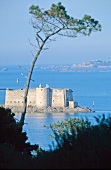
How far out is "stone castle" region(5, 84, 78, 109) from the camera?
42.9 metres

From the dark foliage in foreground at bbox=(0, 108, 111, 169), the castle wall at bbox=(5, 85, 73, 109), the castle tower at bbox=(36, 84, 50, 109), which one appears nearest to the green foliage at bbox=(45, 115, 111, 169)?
the dark foliage in foreground at bbox=(0, 108, 111, 169)

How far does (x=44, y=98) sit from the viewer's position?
4400 centimetres

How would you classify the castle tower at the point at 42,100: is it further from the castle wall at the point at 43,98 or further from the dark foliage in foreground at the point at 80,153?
the dark foliage in foreground at the point at 80,153

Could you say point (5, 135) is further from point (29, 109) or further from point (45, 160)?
point (29, 109)

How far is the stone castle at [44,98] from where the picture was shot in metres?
42.9

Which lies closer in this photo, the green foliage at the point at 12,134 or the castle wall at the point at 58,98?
the green foliage at the point at 12,134

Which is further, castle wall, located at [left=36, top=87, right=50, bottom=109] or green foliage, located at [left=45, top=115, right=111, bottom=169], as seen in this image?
castle wall, located at [left=36, top=87, right=50, bottom=109]

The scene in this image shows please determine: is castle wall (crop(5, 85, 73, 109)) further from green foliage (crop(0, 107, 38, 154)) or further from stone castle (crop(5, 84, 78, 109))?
green foliage (crop(0, 107, 38, 154))

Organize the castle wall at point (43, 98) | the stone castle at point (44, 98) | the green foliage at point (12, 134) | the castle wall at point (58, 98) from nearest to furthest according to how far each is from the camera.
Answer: the green foliage at point (12, 134), the stone castle at point (44, 98), the castle wall at point (43, 98), the castle wall at point (58, 98)

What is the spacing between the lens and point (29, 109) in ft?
148

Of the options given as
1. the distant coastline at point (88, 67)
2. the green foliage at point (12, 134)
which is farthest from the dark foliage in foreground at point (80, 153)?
the distant coastline at point (88, 67)

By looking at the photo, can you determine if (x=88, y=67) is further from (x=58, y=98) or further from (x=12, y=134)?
(x=12, y=134)

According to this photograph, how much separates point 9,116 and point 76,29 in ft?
7.70

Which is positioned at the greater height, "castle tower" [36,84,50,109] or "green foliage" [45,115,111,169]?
"castle tower" [36,84,50,109]
